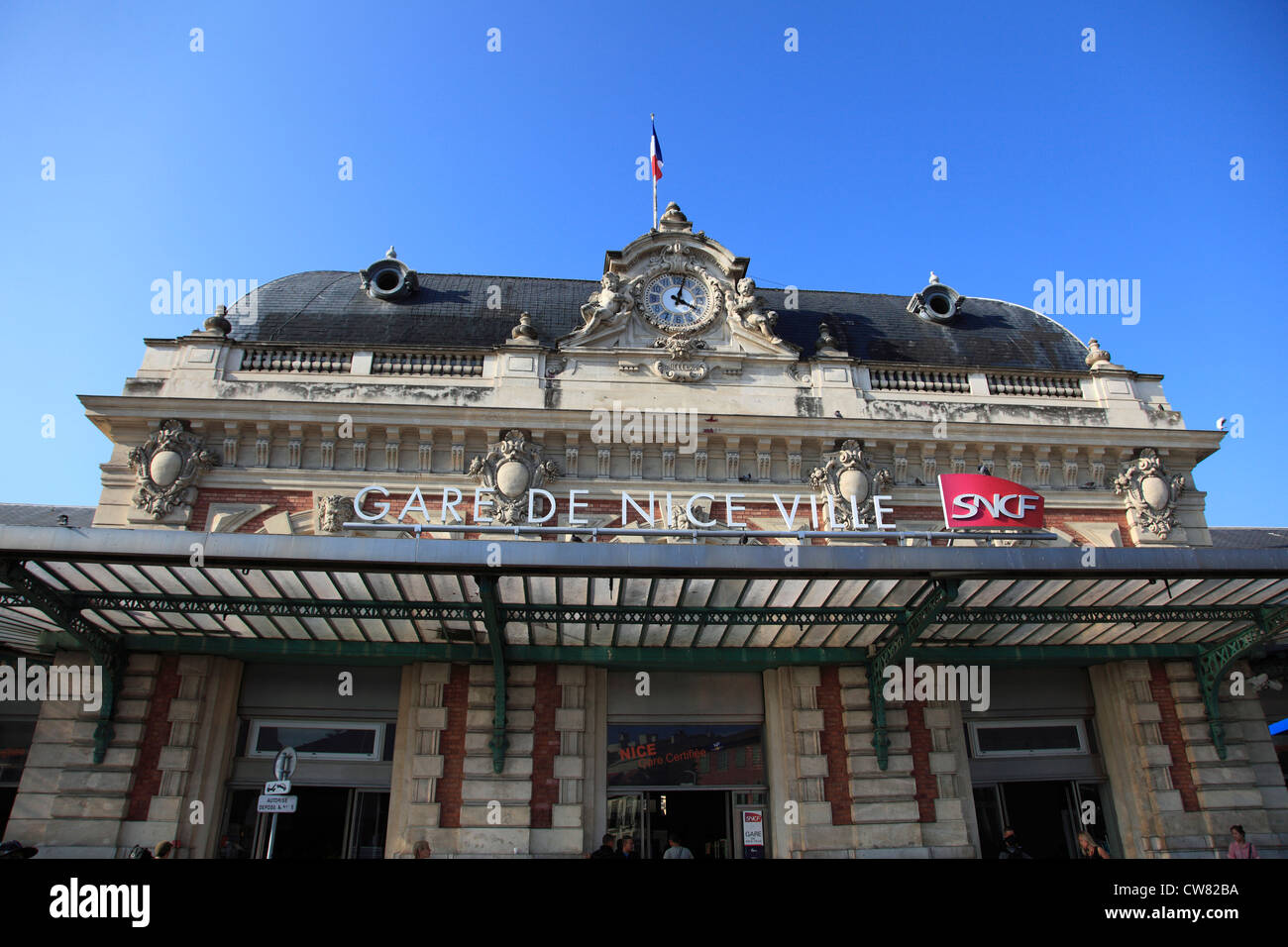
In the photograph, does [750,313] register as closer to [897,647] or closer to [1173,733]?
[897,647]

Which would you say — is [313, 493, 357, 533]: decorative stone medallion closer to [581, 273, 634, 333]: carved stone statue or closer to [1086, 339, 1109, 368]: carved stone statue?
[581, 273, 634, 333]: carved stone statue

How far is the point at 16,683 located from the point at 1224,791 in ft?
69.4

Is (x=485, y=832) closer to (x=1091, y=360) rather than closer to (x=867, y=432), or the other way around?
(x=867, y=432)

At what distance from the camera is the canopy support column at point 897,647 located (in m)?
10.8

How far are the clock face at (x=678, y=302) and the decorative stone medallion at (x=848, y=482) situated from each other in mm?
4211

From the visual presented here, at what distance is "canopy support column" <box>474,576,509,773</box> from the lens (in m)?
10.5

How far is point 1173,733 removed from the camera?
1442 centimetres

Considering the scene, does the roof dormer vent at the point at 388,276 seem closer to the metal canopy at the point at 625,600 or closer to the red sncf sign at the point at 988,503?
the metal canopy at the point at 625,600

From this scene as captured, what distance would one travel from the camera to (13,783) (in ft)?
47.4

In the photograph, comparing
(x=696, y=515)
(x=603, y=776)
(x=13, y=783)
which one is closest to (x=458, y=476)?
(x=696, y=515)

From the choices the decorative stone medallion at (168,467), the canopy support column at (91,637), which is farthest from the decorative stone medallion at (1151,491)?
the canopy support column at (91,637)

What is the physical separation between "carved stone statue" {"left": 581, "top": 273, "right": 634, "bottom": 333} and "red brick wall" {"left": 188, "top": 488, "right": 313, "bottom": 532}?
6626 mm

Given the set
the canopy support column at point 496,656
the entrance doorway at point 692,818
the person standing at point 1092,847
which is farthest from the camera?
the entrance doorway at point 692,818

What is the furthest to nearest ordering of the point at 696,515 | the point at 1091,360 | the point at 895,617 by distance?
the point at 1091,360, the point at 696,515, the point at 895,617
